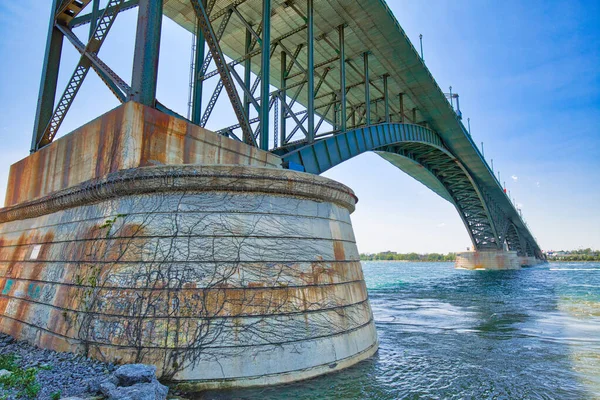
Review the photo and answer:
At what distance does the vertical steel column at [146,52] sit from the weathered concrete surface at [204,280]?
1.93 meters

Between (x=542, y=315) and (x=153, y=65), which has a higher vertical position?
(x=153, y=65)

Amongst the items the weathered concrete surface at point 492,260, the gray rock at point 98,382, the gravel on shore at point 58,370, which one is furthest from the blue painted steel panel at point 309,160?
the weathered concrete surface at point 492,260

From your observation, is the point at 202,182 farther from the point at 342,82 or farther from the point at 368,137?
the point at 368,137

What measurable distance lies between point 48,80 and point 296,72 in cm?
1738

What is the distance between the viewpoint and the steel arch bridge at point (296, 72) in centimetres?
902

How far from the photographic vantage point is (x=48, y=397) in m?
3.96

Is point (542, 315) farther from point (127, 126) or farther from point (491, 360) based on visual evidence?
point (127, 126)

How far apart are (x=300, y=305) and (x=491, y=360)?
476 centimetres

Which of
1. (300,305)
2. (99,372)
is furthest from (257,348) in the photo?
(99,372)

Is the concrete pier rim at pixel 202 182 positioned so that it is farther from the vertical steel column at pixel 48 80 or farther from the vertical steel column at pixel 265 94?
the vertical steel column at pixel 48 80

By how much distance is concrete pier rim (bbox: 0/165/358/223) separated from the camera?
5.89 m

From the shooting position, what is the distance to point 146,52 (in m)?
7.26

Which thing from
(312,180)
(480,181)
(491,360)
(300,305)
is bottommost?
(491,360)

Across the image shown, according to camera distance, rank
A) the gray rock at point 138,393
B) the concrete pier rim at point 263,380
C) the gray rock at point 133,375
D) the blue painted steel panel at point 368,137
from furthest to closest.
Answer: the blue painted steel panel at point 368,137 → the concrete pier rim at point 263,380 → the gray rock at point 133,375 → the gray rock at point 138,393
